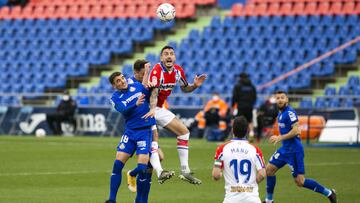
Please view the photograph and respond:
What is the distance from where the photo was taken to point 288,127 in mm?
14633

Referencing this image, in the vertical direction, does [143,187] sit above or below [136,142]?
below

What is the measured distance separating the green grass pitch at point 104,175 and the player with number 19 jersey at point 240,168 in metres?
4.09

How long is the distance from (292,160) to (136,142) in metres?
2.57

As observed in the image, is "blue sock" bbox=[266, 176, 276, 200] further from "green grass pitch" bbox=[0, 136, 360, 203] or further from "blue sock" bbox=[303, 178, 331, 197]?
"green grass pitch" bbox=[0, 136, 360, 203]

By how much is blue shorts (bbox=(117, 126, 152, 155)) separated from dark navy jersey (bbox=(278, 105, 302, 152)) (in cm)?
233

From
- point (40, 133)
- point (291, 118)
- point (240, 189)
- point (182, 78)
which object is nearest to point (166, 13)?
point (182, 78)

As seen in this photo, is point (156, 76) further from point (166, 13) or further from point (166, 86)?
point (166, 13)

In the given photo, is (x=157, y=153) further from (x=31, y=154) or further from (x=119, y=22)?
(x=119, y=22)

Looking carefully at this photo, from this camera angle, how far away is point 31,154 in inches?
950

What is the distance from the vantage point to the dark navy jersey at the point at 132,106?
13.6m

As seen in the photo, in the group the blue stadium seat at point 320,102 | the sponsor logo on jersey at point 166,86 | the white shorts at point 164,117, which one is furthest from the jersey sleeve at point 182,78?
the blue stadium seat at point 320,102

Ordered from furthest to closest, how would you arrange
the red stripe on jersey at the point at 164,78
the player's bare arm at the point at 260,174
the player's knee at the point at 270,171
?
the red stripe on jersey at the point at 164,78 → the player's knee at the point at 270,171 → the player's bare arm at the point at 260,174

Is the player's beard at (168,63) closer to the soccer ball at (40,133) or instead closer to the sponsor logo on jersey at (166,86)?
the sponsor logo on jersey at (166,86)

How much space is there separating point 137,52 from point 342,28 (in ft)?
31.4
